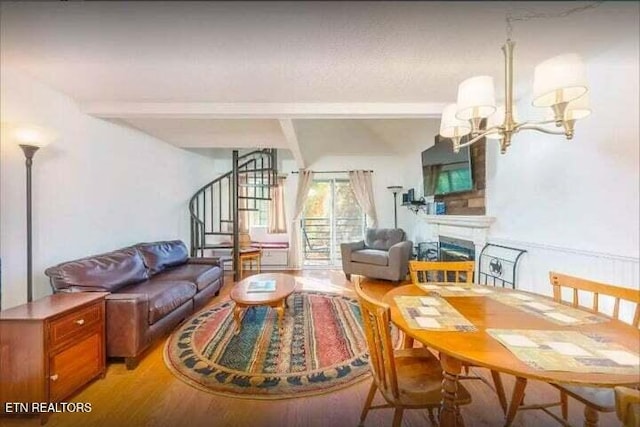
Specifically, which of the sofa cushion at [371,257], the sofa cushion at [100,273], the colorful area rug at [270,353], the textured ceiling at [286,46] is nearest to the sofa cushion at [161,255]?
the sofa cushion at [100,273]

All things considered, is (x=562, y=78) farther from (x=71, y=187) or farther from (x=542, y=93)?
(x=71, y=187)

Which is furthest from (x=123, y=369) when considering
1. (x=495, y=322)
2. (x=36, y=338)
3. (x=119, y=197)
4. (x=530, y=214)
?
(x=530, y=214)

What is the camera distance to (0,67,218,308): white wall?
2.07 meters

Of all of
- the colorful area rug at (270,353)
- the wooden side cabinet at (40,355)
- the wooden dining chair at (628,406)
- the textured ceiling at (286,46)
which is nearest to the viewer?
the wooden dining chair at (628,406)

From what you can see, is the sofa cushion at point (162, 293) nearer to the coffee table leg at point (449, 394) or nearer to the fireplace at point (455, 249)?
the coffee table leg at point (449, 394)

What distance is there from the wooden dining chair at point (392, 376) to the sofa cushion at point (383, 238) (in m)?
3.59

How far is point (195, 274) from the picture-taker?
3271 millimetres

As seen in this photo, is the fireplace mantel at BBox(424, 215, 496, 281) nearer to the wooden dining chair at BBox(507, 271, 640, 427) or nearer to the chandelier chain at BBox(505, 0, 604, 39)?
the wooden dining chair at BBox(507, 271, 640, 427)

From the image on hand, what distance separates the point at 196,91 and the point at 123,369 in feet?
7.24

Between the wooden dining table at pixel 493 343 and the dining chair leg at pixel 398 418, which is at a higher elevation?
the wooden dining table at pixel 493 343

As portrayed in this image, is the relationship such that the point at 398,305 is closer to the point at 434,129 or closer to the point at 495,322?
the point at 495,322

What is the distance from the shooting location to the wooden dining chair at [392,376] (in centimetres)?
114

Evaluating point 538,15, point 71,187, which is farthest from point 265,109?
point 538,15

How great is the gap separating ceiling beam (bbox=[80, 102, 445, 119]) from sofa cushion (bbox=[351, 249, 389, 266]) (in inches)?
93.1
